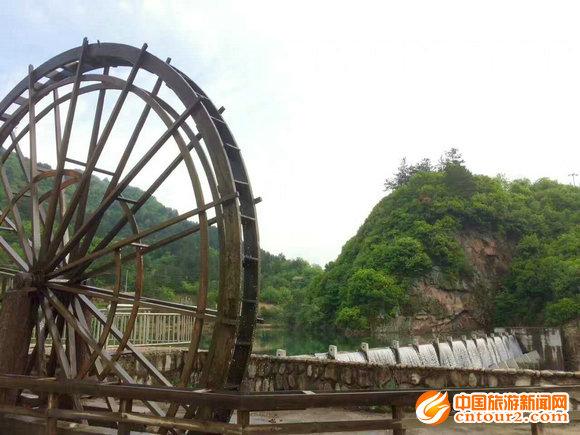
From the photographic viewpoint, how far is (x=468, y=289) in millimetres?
34188

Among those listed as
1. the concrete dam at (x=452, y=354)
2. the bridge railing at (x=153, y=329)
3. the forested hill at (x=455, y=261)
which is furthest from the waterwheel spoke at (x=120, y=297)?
the forested hill at (x=455, y=261)

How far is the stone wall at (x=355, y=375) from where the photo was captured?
7230 mm

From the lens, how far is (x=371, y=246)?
38.1 meters

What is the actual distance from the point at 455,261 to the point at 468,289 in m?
2.17

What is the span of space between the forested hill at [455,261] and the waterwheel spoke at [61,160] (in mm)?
27384

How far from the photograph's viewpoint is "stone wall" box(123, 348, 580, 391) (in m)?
7.23

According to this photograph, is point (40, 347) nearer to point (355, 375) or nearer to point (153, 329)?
point (355, 375)

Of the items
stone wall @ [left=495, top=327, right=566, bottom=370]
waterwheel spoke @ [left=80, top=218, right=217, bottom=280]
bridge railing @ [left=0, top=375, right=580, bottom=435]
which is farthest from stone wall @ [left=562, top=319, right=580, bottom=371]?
waterwheel spoke @ [left=80, top=218, right=217, bottom=280]

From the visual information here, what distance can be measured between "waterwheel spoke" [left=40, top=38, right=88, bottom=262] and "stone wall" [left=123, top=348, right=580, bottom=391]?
345 cm

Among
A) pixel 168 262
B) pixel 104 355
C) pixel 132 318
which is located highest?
pixel 168 262

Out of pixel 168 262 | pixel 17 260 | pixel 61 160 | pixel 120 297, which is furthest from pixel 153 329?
pixel 168 262

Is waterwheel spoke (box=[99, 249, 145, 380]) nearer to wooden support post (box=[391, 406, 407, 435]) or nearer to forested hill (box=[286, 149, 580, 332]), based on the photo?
wooden support post (box=[391, 406, 407, 435])

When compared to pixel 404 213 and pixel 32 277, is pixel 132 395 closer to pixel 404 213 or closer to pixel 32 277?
pixel 32 277

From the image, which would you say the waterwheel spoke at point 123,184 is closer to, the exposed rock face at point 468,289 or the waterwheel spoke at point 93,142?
the waterwheel spoke at point 93,142
